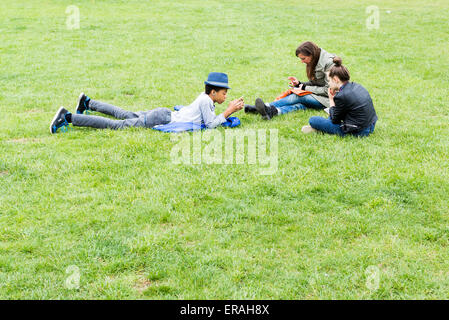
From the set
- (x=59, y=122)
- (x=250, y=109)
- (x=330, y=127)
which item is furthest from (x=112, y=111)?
(x=330, y=127)

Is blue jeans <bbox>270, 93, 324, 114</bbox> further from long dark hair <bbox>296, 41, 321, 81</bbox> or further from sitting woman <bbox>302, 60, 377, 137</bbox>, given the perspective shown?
sitting woman <bbox>302, 60, 377, 137</bbox>

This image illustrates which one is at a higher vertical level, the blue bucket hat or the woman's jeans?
the blue bucket hat

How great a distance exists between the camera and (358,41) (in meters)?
15.1

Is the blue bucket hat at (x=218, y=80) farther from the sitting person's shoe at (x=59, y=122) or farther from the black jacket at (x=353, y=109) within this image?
the sitting person's shoe at (x=59, y=122)

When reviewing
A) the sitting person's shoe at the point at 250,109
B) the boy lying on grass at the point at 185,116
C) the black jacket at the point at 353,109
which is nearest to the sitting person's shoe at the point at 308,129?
the black jacket at the point at 353,109

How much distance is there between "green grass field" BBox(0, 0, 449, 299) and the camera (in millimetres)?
4324

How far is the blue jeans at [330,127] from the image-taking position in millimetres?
7402

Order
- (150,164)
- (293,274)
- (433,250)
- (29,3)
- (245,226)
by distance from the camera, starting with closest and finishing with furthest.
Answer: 1. (293,274)
2. (433,250)
3. (245,226)
4. (150,164)
5. (29,3)

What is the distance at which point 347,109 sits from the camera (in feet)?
23.5

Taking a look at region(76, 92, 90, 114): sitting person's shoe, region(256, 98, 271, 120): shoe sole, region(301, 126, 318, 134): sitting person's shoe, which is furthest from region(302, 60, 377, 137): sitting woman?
region(76, 92, 90, 114): sitting person's shoe
